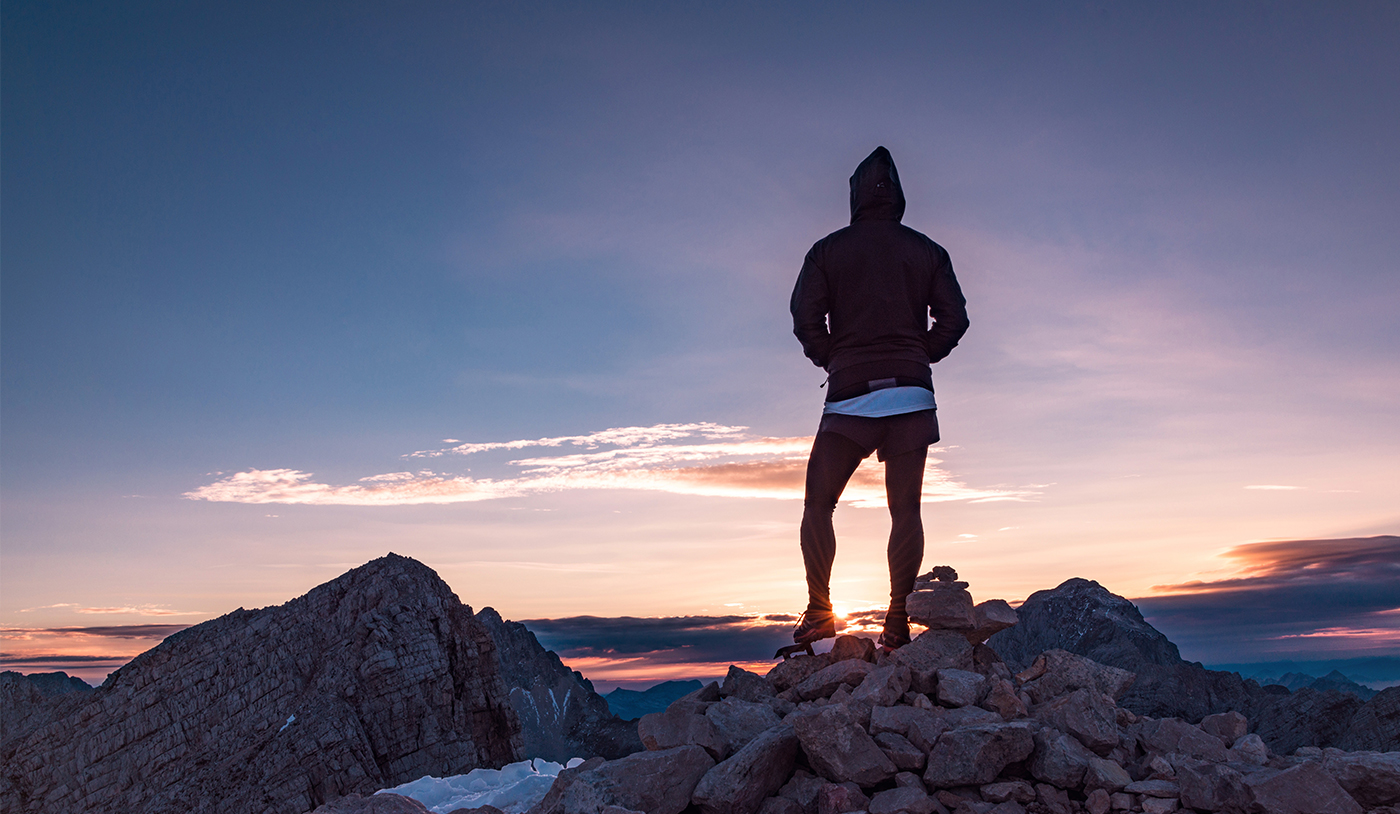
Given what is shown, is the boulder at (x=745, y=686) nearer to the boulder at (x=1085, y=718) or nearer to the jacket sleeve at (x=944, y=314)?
the boulder at (x=1085, y=718)

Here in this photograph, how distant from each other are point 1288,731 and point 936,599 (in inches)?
1211

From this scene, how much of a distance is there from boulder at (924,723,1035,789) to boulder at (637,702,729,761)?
1597 millimetres

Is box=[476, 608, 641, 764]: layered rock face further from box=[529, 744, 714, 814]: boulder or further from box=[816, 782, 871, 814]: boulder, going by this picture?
box=[816, 782, 871, 814]: boulder

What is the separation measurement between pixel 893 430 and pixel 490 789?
4.97m

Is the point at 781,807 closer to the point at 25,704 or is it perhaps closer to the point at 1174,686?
the point at 1174,686

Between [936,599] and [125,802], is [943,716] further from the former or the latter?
[125,802]

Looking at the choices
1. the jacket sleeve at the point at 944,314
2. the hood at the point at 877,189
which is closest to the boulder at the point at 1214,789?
the jacket sleeve at the point at 944,314

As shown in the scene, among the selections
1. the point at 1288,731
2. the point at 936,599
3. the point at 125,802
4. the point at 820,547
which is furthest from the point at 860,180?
the point at 125,802

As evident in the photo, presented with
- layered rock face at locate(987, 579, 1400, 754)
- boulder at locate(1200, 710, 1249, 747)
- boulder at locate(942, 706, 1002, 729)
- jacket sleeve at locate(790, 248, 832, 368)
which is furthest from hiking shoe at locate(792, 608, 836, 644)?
layered rock face at locate(987, 579, 1400, 754)

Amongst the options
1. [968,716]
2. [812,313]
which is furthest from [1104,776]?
[812,313]

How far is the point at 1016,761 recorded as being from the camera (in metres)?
5.98

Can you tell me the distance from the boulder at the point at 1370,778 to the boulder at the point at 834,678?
330 centimetres

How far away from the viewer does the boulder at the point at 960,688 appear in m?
6.77

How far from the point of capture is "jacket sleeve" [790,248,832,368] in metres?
7.90
